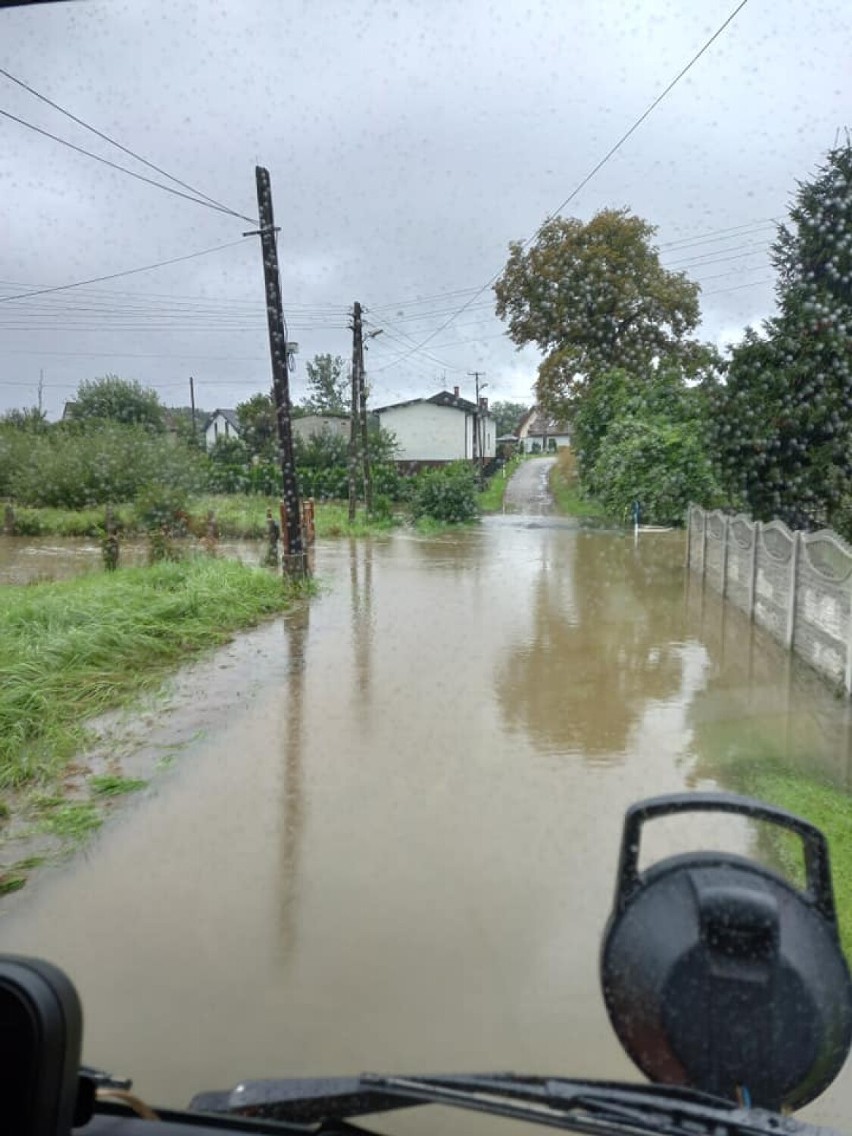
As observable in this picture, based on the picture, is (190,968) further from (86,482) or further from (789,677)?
(86,482)

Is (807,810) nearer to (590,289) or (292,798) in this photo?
(292,798)

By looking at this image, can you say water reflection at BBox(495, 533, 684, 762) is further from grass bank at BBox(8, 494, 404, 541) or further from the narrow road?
the narrow road

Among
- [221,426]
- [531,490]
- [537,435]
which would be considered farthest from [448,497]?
[221,426]

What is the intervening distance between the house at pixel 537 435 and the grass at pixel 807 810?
1027 inches

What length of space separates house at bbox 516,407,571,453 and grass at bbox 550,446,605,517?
0.60 metres

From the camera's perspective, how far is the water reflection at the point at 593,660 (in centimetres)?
639

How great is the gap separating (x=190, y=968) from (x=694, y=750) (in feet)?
11.6

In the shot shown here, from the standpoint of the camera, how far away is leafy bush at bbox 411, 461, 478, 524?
26.3 m

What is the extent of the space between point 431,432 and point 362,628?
2370cm

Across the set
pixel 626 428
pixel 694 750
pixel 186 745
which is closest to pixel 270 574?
pixel 186 745

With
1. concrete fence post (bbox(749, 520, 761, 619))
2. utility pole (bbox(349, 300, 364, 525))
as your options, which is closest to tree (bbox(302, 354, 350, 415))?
utility pole (bbox(349, 300, 364, 525))

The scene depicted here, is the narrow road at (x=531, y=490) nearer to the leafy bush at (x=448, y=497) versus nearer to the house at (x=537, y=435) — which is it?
the house at (x=537, y=435)

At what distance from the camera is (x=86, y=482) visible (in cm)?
2298

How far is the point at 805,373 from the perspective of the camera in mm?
9797
